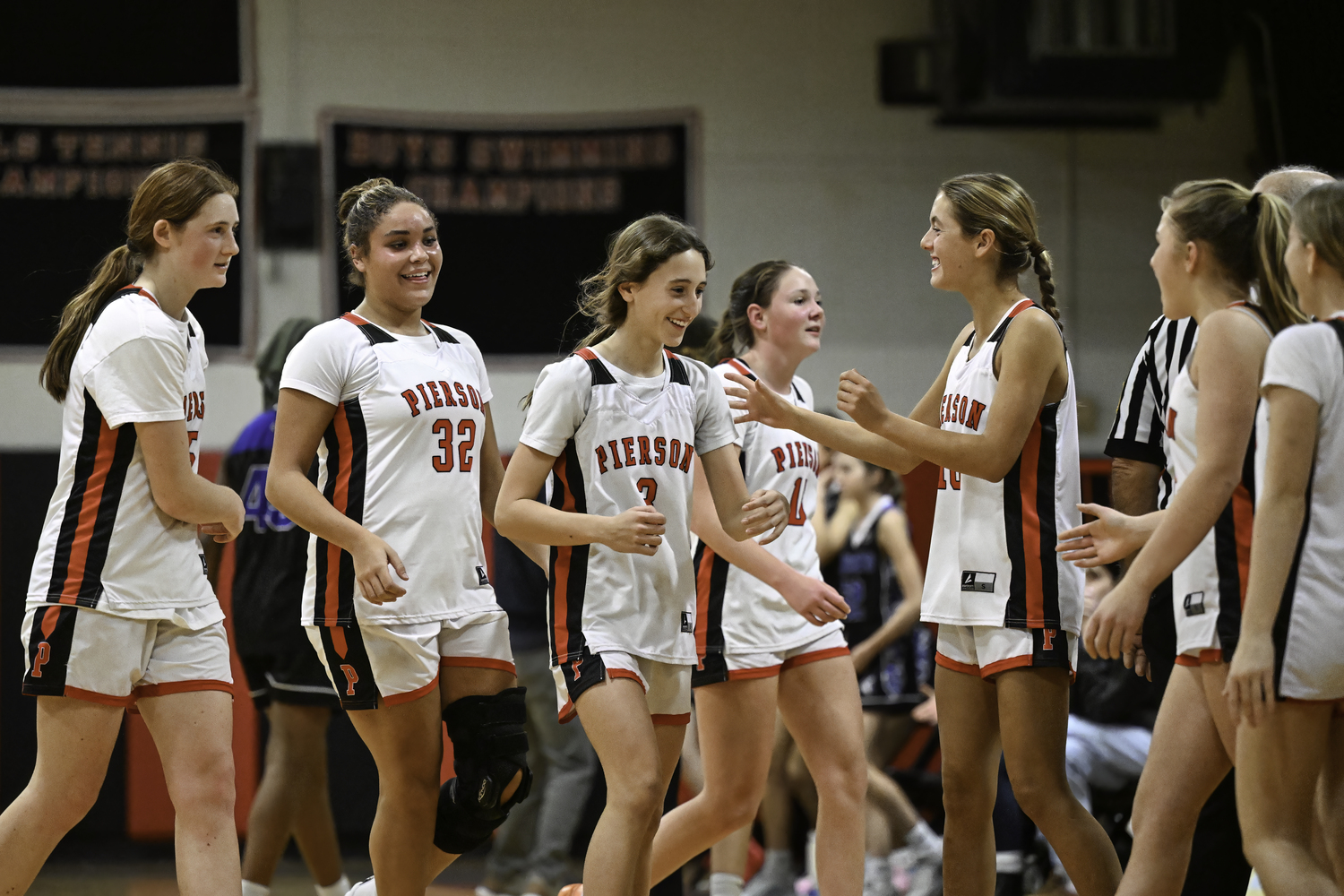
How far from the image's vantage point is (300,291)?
796cm

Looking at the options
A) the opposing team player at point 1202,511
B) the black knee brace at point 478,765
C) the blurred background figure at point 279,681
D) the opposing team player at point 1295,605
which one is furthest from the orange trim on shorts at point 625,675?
the blurred background figure at point 279,681

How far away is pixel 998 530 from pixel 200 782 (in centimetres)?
203

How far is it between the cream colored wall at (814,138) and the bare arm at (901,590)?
2317mm

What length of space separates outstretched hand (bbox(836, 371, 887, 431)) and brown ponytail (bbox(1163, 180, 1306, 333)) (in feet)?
2.63

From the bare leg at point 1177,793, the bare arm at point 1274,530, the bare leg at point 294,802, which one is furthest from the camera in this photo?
the bare leg at point 294,802

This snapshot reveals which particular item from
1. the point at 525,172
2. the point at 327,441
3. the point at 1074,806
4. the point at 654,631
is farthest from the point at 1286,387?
the point at 525,172

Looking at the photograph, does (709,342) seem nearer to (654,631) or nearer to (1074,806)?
(654,631)

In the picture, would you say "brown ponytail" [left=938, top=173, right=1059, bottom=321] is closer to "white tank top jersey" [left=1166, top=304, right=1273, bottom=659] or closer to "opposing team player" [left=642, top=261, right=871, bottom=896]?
"white tank top jersey" [left=1166, top=304, right=1273, bottom=659]

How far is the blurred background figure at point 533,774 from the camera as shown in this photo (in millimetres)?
5777

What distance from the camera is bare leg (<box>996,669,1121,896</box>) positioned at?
3.33 metres

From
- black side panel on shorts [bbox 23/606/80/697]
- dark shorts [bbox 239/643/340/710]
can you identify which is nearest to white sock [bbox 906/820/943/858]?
dark shorts [bbox 239/643/340/710]

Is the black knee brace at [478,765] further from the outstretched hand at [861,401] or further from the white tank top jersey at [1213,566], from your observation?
the white tank top jersey at [1213,566]

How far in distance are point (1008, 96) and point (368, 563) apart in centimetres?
564

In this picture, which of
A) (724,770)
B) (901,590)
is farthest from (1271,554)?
(901,590)
